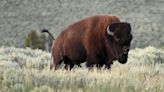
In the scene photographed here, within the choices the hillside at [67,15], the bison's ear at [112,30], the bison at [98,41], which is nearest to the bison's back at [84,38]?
the bison at [98,41]

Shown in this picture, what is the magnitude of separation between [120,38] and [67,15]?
38.5 meters

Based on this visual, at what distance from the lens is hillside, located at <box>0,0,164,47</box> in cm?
4247

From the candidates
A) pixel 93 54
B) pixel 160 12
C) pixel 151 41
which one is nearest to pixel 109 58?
pixel 93 54

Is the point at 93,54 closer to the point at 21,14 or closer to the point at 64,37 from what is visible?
Answer: the point at 64,37

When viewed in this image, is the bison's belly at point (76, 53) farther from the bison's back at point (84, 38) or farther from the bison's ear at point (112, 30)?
the bison's ear at point (112, 30)

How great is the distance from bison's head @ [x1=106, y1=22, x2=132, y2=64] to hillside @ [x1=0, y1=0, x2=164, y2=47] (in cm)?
2979

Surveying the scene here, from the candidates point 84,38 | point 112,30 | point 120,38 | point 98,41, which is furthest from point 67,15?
point 120,38

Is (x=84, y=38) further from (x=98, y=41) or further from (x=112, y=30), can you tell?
(x=112, y=30)

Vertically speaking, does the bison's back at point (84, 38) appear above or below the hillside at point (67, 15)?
above

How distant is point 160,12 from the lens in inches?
1881

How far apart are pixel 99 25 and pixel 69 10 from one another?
128 ft

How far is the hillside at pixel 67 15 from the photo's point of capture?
42.5m

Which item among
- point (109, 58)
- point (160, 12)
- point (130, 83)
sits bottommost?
point (160, 12)

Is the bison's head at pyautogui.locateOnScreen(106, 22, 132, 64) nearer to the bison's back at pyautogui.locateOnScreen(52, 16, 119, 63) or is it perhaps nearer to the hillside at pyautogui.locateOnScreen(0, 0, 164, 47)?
the bison's back at pyautogui.locateOnScreen(52, 16, 119, 63)
